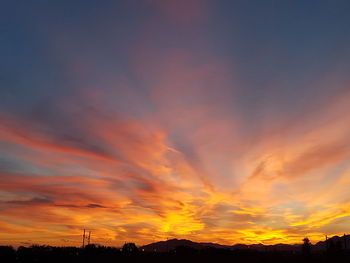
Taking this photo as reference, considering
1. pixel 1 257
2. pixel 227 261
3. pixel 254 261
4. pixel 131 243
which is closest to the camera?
pixel 1 257

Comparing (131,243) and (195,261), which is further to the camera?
(131,243)

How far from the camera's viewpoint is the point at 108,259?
80812mm

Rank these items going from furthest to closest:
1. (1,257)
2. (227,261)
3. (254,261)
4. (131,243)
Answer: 1. (131,243)
2. (227,261)
3. (254,261)
4. (1,257)

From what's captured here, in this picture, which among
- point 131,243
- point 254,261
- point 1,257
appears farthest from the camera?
point 131,243

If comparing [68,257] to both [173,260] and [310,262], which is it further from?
[310,262]

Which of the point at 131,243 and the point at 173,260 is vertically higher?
the point at 131,243

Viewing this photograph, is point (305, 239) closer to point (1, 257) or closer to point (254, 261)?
point (254, 261)

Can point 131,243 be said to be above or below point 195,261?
above

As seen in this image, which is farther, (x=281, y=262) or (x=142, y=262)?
(x=142, y=262)

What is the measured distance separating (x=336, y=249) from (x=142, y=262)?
50.5 meters

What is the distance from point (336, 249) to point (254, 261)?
1070 inches

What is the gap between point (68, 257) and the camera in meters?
77.6

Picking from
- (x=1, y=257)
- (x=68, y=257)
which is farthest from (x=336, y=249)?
(x=1, y=257)

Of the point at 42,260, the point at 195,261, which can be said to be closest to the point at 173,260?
the point at 195,261
